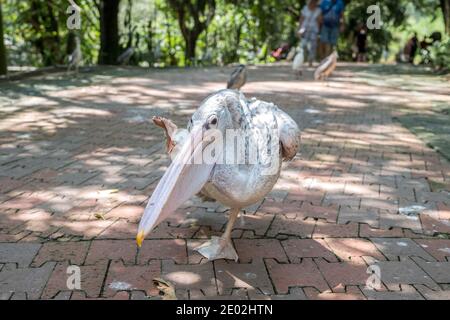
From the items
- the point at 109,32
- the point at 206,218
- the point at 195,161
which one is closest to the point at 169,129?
the point at 195,161

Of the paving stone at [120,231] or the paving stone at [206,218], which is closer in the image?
the paving stone at [120,231]

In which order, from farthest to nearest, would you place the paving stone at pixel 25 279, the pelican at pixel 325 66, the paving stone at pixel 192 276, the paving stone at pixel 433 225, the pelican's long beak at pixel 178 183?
the pelican at pixel 325 66
the paving stone at pixel 433 225
the paving stone at pixel 192 276
the paving stone at pixel 25 279
the pelican's long beak at pixel 178 183

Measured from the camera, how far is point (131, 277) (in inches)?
135

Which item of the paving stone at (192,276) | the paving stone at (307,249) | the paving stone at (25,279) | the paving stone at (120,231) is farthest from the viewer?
the paving stone at (120,231)

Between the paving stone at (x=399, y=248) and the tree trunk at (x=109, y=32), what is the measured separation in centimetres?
1306

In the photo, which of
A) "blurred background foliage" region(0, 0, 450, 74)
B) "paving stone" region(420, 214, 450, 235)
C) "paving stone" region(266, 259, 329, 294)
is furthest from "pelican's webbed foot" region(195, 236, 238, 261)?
"blurred background foliage" region(0, 0, 450, 74)

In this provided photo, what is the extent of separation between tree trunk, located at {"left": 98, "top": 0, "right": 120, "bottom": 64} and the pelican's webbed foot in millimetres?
12937

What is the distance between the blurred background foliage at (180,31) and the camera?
1698cm

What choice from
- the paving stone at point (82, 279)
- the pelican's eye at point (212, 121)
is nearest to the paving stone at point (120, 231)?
the paving stone at point (82, 279)

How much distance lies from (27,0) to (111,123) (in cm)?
1155

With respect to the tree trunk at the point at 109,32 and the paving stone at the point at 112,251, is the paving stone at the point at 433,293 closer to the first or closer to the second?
the paving stone at the point at 112,251

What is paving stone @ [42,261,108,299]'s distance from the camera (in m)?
3.20

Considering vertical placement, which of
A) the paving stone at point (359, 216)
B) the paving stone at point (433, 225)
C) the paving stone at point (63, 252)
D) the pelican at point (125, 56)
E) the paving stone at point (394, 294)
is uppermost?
the pelican at point (125, 56)

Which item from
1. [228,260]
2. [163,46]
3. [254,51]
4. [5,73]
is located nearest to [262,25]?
[254,51]
